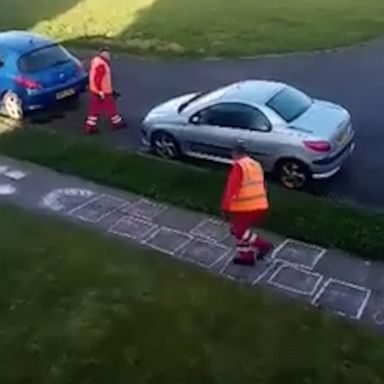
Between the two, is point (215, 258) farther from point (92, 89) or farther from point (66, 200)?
point (92, 89)

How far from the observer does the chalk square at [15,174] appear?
15.7m

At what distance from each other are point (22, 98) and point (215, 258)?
749cm

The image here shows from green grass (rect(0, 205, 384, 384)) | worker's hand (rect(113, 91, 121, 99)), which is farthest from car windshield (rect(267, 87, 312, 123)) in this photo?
worker's hand (rect(113, 91, 121, 99))

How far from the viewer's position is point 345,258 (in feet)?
41.3

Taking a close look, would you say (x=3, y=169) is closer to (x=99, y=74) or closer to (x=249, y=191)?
(x=99, y=74)

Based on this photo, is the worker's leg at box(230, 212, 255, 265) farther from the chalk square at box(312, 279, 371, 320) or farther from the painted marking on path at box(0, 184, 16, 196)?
the painted marking on path at box(0, 184, 16, 196)

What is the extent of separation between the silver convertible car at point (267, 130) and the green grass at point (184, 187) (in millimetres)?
457

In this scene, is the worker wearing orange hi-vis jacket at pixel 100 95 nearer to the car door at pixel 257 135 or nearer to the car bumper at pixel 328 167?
the car door at pixel 257 135

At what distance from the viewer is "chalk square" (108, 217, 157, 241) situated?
1350cm

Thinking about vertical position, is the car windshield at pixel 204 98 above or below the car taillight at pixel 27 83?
above

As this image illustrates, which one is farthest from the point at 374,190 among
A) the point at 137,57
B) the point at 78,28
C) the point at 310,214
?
the point at 78,28

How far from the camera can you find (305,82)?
20875 millimetres

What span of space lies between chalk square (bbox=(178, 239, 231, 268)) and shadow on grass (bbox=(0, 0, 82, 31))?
16.1 m

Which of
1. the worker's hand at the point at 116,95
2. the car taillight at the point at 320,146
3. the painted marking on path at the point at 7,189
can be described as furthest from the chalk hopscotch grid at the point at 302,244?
the worker's hand at the point at 116,95
